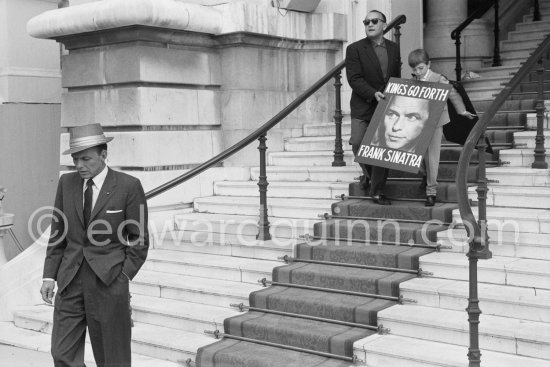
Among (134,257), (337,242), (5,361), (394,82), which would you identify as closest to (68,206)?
(134,257)

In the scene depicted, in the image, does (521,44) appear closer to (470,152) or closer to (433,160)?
(433,160)

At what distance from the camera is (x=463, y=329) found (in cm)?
646

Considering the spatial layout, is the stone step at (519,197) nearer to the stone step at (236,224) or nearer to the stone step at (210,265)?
the stone step at (236,224)

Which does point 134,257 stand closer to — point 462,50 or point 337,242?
point 337,242

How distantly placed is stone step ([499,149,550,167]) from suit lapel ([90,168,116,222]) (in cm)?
470

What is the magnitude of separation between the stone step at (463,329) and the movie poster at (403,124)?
169cm

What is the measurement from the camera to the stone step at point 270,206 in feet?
30.1

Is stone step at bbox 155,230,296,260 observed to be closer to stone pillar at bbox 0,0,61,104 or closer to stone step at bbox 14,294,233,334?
stone step at bbox 14,294,233,334

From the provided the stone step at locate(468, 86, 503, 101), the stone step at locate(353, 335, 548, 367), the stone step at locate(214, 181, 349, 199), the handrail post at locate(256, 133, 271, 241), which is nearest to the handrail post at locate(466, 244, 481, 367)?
the stone step at locate(353, 335, 548, 367)

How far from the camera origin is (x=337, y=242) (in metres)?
8.30

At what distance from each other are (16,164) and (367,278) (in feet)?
22.1

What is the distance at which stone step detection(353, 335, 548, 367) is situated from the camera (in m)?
6.12

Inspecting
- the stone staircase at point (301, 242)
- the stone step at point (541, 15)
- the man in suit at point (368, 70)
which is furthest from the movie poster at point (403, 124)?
the stone step at point (541, 15)

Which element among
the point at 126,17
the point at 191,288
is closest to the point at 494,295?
the point at 191,288
